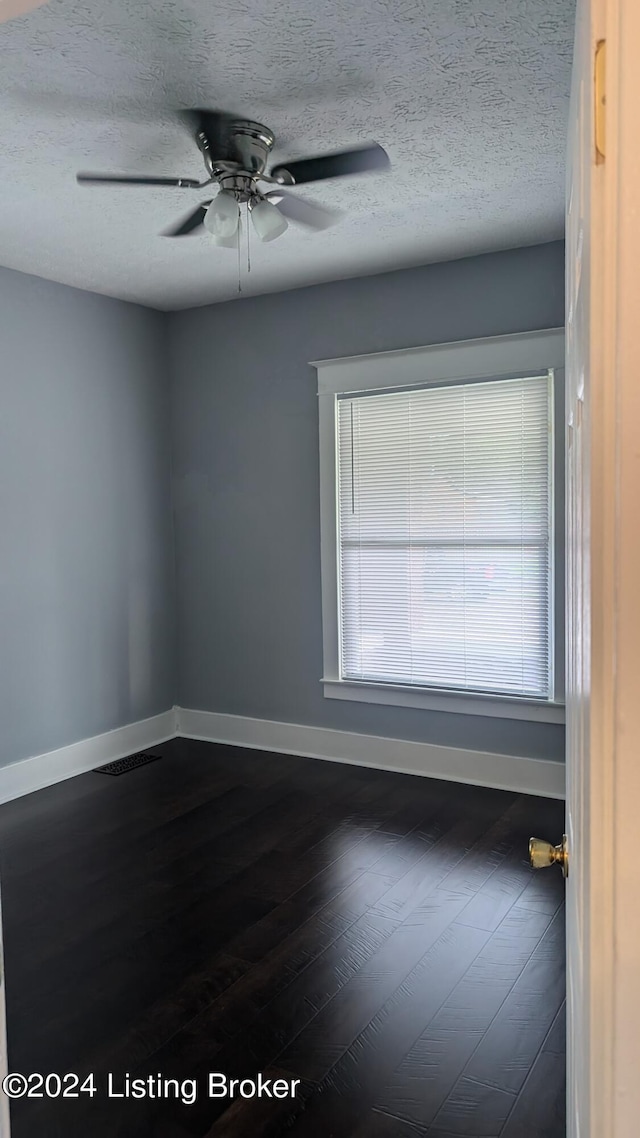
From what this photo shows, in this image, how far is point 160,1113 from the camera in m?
2.00

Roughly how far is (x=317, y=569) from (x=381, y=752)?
1.12 meters

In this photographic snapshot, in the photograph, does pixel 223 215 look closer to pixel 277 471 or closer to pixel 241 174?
pixel 241 174

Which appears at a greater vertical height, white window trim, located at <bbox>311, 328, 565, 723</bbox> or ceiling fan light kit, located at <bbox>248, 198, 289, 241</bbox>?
ceiling fan light kit, located at <bbox>248, 198, 289, 241</bbox>

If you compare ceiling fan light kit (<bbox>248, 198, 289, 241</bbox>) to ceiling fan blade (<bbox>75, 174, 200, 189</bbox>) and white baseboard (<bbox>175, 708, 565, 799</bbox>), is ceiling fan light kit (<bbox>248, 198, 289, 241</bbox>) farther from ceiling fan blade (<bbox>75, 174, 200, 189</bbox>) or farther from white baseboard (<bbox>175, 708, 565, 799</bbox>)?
white baseboard (<bbox>175, 708, 565, 799</bbox>)

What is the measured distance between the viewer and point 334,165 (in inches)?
98.3

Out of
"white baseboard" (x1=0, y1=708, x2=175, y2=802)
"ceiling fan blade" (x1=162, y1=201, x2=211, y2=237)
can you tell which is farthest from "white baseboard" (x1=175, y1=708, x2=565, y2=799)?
"ceiling fan blade" (x1=162, y1=201, x2=211, y2=237)

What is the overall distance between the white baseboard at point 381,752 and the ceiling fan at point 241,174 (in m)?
2.79

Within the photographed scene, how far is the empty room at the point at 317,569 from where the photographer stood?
45.3 inches

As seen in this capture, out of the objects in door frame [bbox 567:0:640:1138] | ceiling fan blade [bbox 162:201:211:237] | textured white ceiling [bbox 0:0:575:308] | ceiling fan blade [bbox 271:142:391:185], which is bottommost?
door frame [bbox 567:0:640:1138]

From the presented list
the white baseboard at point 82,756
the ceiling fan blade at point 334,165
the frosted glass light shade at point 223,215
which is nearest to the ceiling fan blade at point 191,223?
the frosted glass light shade at point 223,215

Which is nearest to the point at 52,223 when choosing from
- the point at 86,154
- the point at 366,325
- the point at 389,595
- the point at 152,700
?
the point at 86,154

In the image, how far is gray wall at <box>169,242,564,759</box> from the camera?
420 cm

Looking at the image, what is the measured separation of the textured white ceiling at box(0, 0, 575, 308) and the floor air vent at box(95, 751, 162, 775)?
280 cm

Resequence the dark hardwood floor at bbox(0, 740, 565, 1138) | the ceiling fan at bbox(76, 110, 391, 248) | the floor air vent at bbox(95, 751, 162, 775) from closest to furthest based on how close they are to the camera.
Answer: the dark hardwood floor at bbox(0, 740, 565, 1138) → the ceiling fan at bbox(76, 110, 391, 248) → the floor air vent at bbox(95, 751, 162, 775)
